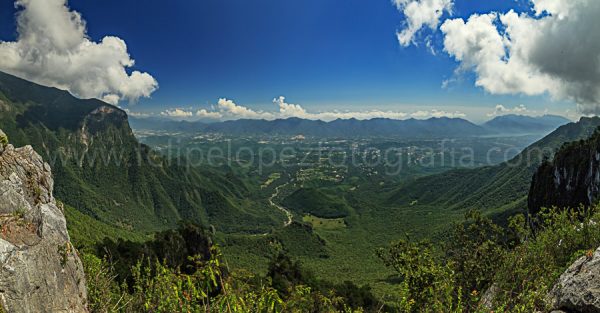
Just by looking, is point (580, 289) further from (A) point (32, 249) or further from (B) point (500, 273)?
(A) point (32, 249)

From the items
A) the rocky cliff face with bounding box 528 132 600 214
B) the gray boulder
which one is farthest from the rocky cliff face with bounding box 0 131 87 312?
the rocky cliff face with bounding box 528 132 600 214

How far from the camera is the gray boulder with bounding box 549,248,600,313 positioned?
9242mm

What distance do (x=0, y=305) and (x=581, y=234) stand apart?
1891cm

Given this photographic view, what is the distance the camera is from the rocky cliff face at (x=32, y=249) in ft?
23.2

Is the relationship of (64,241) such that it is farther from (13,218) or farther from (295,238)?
(295,238)

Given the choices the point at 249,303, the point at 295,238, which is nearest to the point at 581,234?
the point at 249,303

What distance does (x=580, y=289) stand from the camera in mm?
9664

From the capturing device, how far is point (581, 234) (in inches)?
536

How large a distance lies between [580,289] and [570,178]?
7959cm

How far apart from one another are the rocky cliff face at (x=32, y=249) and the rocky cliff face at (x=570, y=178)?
72.7 metres

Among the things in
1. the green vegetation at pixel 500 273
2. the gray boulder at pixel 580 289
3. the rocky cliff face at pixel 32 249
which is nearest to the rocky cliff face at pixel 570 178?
the green vegetation at pixel 500 273

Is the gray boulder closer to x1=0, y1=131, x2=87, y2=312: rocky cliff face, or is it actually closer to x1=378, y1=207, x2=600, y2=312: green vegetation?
x1=378, y1=207, x2=600, y2=312: green vegetation

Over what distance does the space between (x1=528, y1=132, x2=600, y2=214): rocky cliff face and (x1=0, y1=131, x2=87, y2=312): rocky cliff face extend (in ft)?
238

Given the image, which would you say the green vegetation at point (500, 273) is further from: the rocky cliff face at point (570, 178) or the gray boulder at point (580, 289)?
the rocky cliff face at point (570, 178)
